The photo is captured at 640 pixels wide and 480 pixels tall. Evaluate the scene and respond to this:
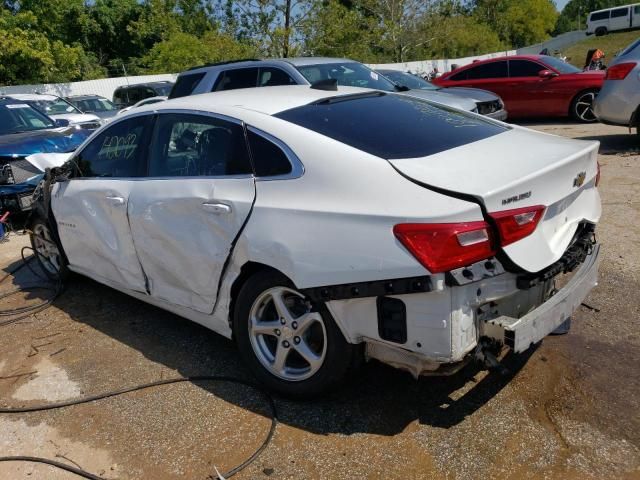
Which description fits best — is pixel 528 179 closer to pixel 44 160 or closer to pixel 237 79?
pixel 44 160

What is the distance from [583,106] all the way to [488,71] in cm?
228

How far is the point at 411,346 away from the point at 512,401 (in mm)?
858

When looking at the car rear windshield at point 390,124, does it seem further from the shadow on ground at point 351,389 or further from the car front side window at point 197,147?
the shadow on ground at point 351,389

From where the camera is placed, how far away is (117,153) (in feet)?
13.6

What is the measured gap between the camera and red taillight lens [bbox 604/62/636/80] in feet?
27.9

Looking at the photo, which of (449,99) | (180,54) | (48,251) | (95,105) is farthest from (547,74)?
(180,54)

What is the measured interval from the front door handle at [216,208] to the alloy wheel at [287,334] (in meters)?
0.51

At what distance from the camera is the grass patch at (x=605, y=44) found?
42.8m

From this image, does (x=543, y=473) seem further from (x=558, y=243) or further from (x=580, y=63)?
(x=580, y=63)

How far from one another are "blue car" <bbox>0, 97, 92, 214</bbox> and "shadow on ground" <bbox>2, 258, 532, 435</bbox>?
352cm

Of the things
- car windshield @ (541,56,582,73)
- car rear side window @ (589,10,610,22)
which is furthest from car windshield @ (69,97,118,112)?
car rear side window @ (589,10,610,22)

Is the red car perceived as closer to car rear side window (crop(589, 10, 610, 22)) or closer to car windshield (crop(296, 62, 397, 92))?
car windshield (crop(296, 62, 397, 92))

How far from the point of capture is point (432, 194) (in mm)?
2506

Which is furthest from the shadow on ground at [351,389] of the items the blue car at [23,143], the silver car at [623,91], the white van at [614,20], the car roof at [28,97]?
the white van at [614,20]
